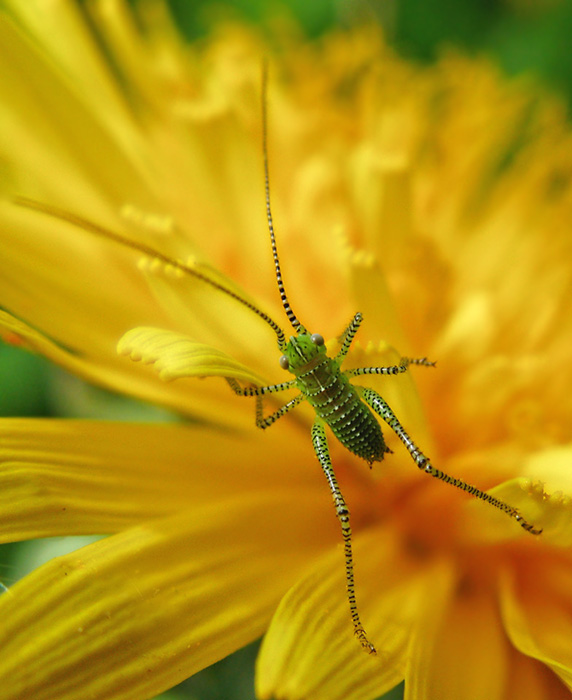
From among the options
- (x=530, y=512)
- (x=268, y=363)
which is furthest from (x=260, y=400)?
(x=530, y=512)

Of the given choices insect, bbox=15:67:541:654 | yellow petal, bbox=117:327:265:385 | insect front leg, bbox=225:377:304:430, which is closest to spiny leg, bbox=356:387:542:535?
insect, bbox=15:67:541:654

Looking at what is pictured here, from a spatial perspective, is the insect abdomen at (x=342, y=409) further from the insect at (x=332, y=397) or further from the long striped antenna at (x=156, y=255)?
the long striped antenna at (x=156, y=255)

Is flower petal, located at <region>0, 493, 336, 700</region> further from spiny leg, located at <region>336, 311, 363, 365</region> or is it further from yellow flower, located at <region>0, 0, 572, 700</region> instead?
spiny leg, located at <region>336, 311, 363, 365</region>

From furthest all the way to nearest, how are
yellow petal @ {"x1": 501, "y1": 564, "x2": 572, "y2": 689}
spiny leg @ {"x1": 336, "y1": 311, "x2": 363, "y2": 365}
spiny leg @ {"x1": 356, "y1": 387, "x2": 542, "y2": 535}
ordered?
spiny leg @ {"x1": 336, "y1": 311, "x2": 363, "y2": 365} → spiny leg @ {"x1": 356, "y1": 387, "x2": 542, "y2": 535} → yellow petal @ {"x1": 501, "y1": 564, "x2": 572, "y2": 689}

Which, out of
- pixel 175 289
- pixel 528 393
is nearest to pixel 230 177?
pixel 175 289

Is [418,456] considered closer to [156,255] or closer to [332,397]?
[332,397]

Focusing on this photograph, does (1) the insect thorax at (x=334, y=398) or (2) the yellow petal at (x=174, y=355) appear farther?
(1) the insect thorax at (x=334, y=398)

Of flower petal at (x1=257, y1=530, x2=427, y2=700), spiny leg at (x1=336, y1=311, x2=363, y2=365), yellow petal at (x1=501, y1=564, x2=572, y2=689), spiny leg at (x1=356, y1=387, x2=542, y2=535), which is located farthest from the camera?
spiny leg at (x1=336, y1=311, x2=363, y2=365)

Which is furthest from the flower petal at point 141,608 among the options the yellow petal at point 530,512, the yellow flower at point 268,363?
the yellow petal at point 530,512
